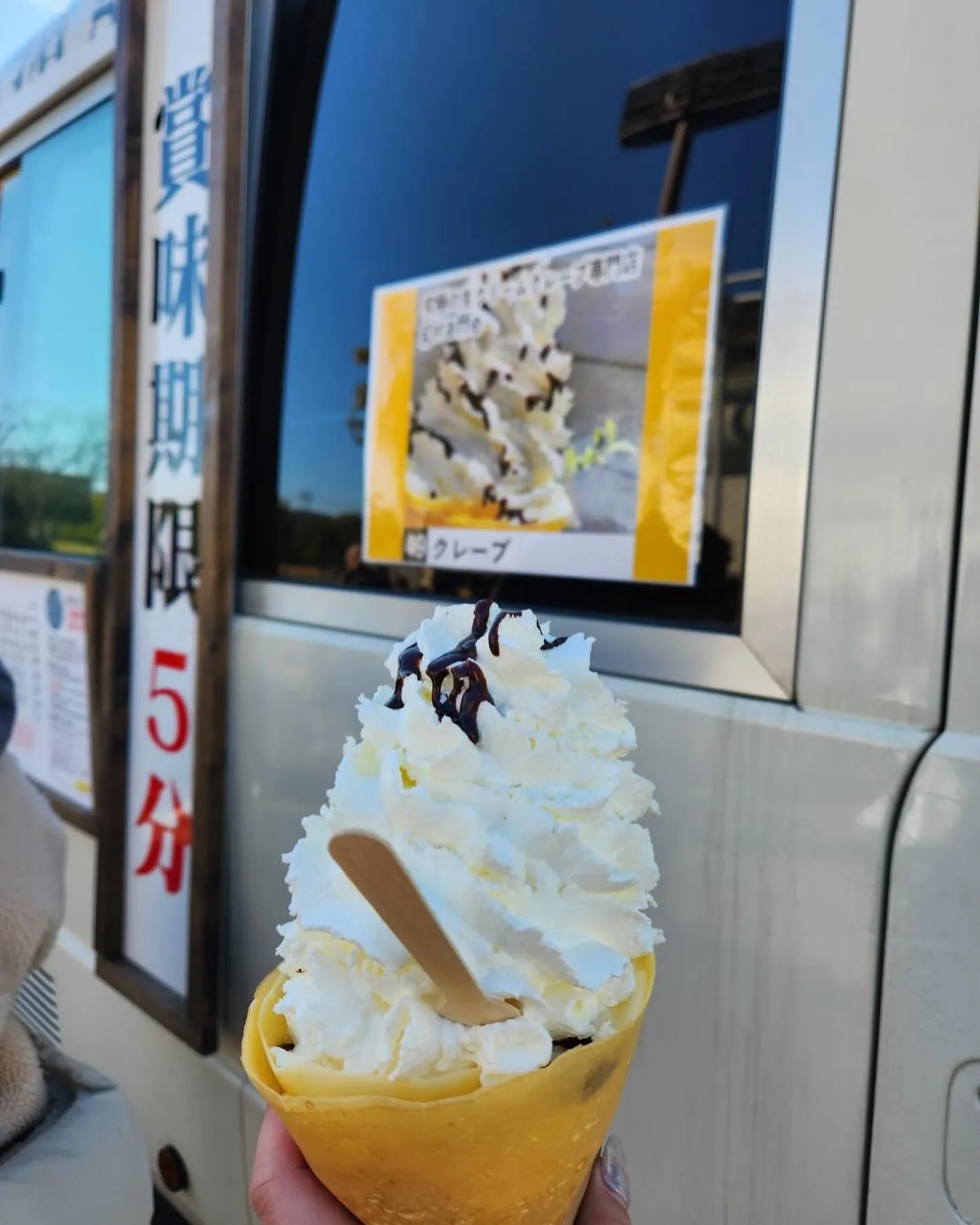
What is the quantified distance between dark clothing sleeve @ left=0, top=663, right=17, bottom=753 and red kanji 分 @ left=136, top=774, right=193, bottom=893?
0.67 meters

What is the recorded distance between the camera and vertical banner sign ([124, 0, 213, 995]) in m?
2.13

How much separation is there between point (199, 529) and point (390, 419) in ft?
2.02

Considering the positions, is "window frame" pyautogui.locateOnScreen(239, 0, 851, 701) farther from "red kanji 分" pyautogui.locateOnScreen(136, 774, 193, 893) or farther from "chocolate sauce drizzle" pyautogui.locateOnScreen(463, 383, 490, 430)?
"red kanji 分" pyautogui.locateOnScreen(136, 774, 193, 893)

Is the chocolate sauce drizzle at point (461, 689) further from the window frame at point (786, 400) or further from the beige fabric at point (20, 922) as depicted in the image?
the beige fabric at point (20, 922)

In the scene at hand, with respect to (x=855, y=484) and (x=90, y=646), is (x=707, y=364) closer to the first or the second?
(x=855, y=484)

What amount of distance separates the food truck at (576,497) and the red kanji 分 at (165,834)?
0.5 inches

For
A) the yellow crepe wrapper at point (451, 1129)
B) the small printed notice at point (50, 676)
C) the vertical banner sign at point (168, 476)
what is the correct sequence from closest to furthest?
the yellow crepe wrapper at point (451, 1129)
the vertical banner sign at point (168, 476)
the small printed notice at point (50, 676)

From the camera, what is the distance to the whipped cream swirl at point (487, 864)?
0.85m

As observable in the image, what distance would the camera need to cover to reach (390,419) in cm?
181

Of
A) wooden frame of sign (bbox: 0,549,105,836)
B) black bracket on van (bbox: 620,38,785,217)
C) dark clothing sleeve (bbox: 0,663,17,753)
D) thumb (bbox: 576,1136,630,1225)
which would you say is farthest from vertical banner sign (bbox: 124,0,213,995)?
thumb (bbox: 576,1136,630,1225)

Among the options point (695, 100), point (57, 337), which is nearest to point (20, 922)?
point (695, 100)

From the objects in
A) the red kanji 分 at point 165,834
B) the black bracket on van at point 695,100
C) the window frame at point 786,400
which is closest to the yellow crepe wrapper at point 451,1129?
the window frame at point 786,400

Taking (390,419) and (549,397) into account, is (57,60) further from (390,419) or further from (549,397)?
(549,397)

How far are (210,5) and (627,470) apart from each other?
1.61 m
